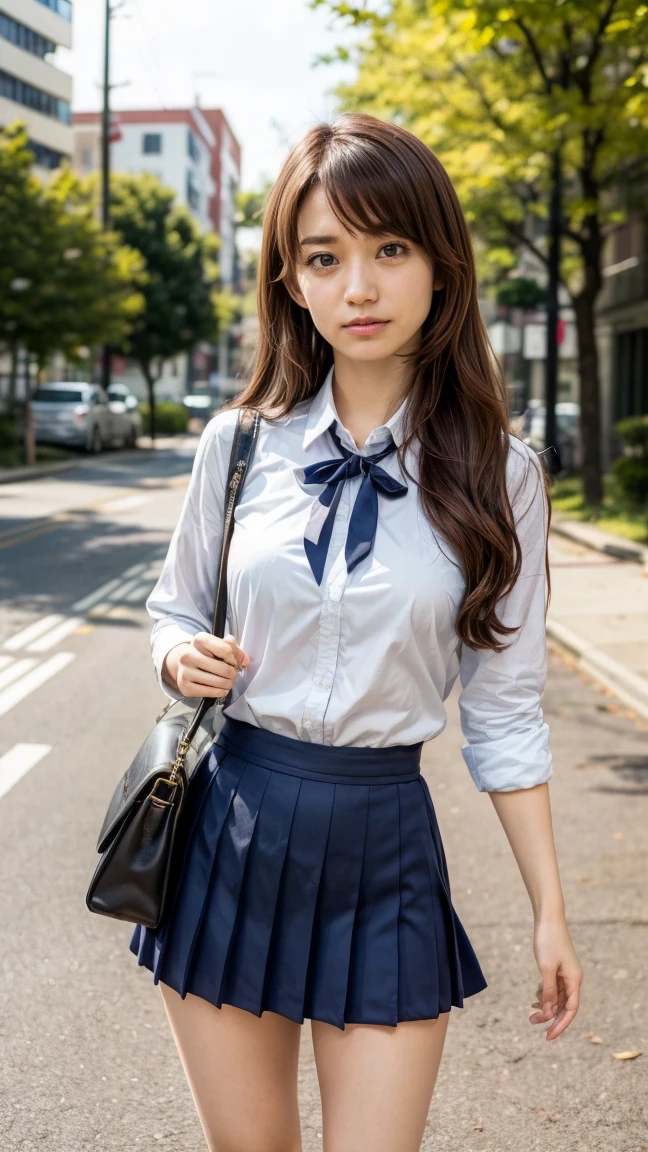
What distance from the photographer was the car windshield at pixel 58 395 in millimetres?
36438

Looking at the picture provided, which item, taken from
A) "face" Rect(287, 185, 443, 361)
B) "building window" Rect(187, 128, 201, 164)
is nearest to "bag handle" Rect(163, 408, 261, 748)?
"face" Rect(287, 185, 443, 361)

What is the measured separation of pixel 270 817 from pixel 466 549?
487 mm

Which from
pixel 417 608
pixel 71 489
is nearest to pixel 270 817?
pixel 417 608

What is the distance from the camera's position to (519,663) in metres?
2.18

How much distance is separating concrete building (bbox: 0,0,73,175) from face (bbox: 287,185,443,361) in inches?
1859

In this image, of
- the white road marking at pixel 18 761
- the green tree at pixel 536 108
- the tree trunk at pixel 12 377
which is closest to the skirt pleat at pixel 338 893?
the white road marking at pixel 18 761

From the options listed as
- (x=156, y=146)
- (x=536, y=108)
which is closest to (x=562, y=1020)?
(x=536, y=108)

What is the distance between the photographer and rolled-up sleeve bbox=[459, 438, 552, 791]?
2158mm

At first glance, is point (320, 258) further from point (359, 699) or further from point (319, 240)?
point (359, 699)

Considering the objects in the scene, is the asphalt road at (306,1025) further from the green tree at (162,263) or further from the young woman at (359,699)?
the green tree at (162,263)

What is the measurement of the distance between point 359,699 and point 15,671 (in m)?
7.14

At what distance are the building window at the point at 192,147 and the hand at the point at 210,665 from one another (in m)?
97.2

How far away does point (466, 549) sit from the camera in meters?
2.09

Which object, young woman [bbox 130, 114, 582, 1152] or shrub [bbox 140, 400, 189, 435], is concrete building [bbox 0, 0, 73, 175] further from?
young woman [bbox 130, 114, 582, 1152]
